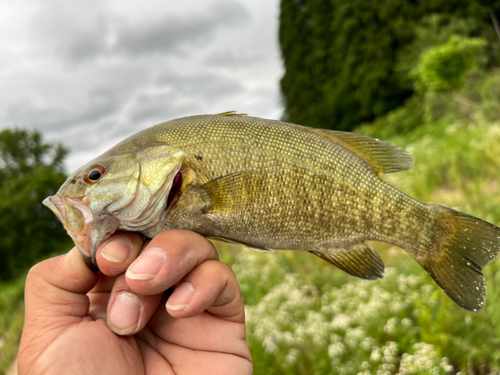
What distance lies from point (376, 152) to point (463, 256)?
64 cm

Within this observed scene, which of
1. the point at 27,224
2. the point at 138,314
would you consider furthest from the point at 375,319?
the point at 27,224

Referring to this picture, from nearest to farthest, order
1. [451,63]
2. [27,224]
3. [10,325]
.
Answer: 1. [10,325]
2. [451,63]
3. [27,224]

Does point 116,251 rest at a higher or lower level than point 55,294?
higher

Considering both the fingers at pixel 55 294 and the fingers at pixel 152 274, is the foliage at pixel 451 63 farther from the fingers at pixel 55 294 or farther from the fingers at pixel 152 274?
the fingers at pixel 55 294

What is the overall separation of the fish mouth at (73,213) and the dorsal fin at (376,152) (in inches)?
44.5

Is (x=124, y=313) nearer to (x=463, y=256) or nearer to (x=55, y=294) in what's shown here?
(x=55, y=294)

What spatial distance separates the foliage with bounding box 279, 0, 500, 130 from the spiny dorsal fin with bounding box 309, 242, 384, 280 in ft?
66.0

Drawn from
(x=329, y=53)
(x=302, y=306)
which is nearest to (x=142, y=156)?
(x=302, y=306)

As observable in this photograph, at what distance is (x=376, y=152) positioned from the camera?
175 centimetres

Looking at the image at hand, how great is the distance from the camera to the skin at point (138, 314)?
1433 mm

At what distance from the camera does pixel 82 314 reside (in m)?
1.68

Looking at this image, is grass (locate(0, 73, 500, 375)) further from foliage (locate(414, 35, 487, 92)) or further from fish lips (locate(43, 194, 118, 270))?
foliage (locate(414, 35, 487, 92))

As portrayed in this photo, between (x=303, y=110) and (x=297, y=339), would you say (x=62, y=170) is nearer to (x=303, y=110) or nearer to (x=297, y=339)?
(x=303, y=110)

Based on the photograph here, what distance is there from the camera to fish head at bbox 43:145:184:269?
140cm
